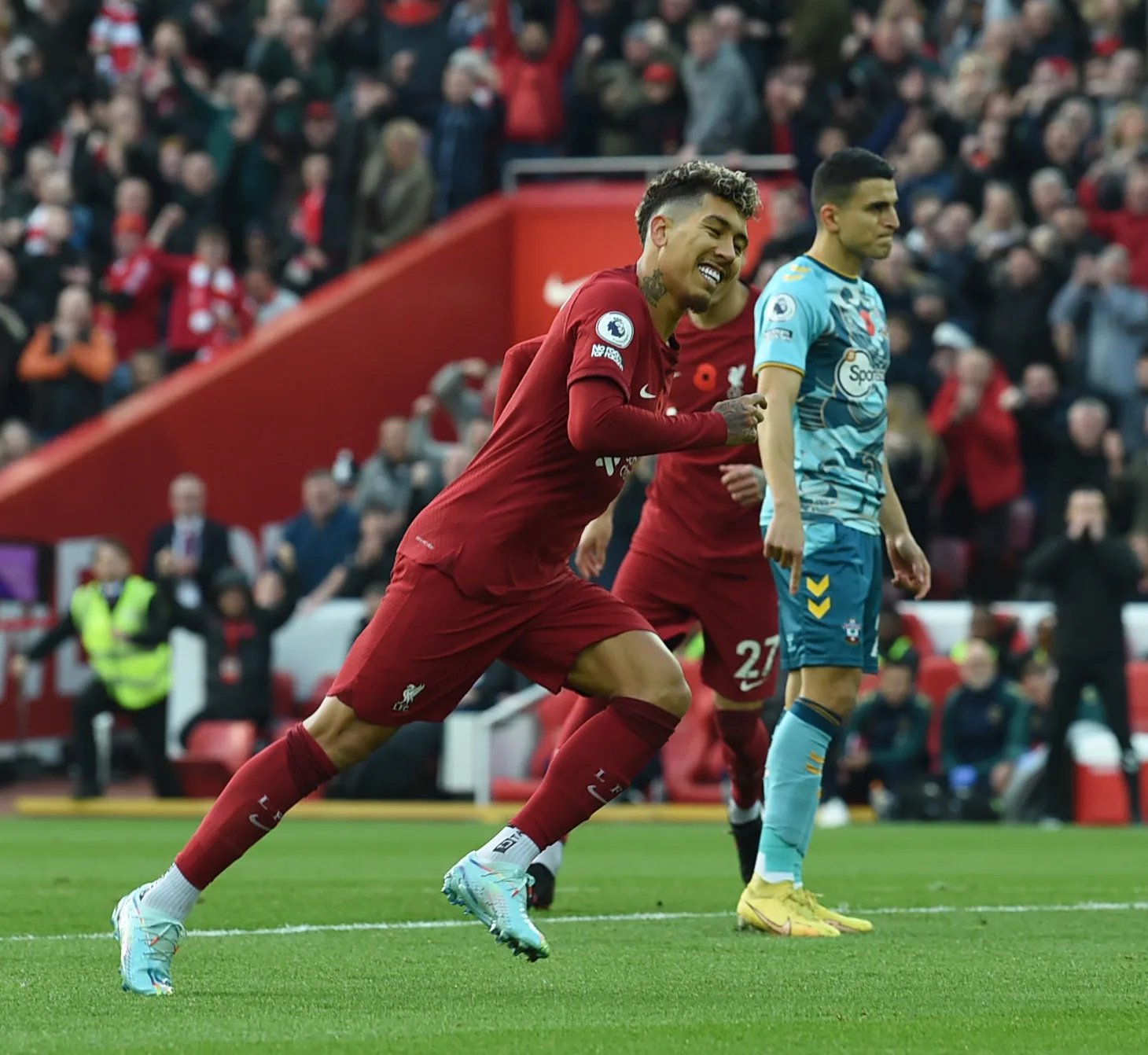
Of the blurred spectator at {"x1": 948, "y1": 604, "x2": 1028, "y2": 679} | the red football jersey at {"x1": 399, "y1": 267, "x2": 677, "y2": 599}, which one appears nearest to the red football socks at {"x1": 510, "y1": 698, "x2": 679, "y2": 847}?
the red football jersey at {"x1": 399, "y1": 267, "x2": 677, "y2": 599}

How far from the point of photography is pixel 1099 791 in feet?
49.2

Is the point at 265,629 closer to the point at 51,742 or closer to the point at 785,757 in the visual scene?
the point at 51,742

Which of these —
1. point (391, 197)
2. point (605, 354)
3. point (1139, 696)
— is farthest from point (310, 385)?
point (605, 354)

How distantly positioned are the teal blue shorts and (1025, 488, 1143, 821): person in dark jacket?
764cm

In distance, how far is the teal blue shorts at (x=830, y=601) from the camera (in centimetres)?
744

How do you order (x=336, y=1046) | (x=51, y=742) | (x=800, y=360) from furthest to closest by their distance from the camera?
(x=51, y=742) → (x=800, y=360) → (x=336, y=1046)

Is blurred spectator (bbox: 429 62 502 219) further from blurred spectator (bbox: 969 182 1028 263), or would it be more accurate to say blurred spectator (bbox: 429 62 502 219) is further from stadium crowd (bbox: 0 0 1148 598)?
blurred spectator (bbox: 969 182 1028 263)

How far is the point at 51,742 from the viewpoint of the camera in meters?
19.1

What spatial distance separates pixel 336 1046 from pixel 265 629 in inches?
513

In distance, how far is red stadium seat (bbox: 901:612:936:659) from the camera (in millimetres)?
16516

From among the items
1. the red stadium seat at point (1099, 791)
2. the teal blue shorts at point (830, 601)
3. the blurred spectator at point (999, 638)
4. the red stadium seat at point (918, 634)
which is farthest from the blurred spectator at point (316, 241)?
the teal blue shorts at point (830, 601)

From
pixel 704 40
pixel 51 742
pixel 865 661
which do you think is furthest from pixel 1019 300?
pixel 865 661

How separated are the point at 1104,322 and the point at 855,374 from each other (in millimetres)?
10120

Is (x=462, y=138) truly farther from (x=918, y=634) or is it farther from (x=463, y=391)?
(x=918, y=634)
